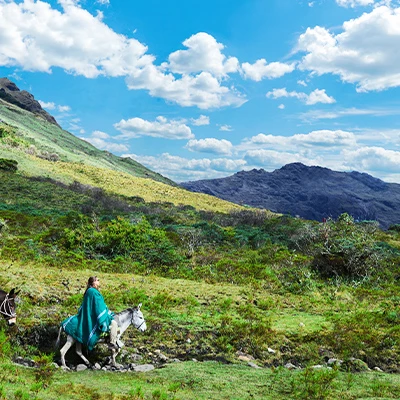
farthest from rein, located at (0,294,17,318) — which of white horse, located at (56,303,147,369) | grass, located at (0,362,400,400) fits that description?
grass, located at (0,362,400,400)

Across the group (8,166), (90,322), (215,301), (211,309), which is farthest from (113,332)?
(8,166)

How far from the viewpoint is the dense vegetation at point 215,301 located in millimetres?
7340

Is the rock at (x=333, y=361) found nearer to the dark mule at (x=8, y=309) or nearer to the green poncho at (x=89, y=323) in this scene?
the green poncho at (x=89, y=323)

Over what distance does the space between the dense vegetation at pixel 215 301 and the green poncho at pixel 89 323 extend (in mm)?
688

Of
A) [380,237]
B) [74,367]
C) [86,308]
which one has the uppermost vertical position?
[380,237]

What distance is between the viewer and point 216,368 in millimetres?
8227

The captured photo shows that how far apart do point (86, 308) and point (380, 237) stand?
30.8 metres

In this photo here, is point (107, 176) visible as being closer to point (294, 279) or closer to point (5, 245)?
point (5, 245)

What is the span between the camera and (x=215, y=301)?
44.1 ft

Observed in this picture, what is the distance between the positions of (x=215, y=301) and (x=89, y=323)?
6.07 m

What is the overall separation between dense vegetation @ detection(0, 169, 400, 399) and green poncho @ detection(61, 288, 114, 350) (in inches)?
27.1

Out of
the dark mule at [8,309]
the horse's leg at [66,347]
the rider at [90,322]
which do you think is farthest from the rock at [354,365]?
the dark mule at [8,309]

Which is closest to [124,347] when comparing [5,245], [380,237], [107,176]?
[5,245]

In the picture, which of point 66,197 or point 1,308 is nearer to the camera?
point 1,308
